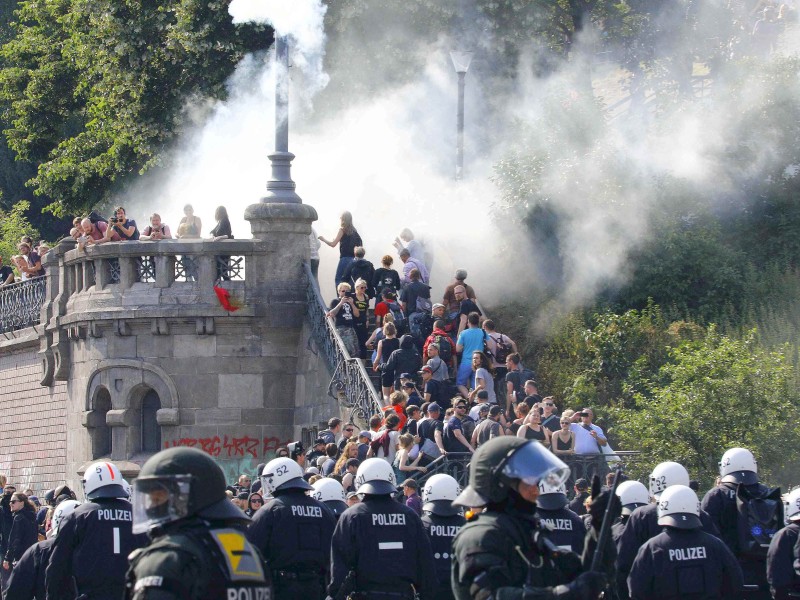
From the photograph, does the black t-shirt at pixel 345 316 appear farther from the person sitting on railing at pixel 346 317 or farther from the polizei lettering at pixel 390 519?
the polizei lettering at pixel 390 519

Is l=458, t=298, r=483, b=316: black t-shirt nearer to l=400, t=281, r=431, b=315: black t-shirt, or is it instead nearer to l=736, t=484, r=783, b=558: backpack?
l=400, t=281, r=431, b=315: black t-shirt

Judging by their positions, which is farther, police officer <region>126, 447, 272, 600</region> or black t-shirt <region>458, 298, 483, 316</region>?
black t-shirt <region>458, 298, 483, 316</region>

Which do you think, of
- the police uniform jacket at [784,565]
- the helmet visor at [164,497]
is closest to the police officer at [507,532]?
the helmet visor at [164,497]

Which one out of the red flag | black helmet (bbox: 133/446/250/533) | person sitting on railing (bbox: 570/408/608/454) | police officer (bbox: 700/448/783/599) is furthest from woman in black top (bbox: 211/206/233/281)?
black helmet (bbox: 133/446/250/533)

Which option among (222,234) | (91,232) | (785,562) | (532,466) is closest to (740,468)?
(785,562)

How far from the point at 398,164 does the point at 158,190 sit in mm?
5563

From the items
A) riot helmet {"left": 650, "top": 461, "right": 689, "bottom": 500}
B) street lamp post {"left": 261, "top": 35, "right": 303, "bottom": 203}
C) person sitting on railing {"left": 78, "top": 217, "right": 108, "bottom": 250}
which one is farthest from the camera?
person sitting on railing {"left": 78, "top": 217, "right": 108, "bottom": 250}

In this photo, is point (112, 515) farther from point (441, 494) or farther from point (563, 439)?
point (563, 439)

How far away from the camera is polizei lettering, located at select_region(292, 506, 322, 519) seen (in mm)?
10977

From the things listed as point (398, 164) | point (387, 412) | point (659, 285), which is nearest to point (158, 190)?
point (398, 164)

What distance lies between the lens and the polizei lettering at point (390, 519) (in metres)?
10.6

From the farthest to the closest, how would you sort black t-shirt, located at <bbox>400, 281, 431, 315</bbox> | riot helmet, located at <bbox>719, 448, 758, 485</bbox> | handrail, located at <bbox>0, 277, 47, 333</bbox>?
handrail, located at <bbox>0, 277, 47, 333</bbox>
black t-shirt, located at <bbox>400, 281, 431, 315</bbox>
riot helmet, located at <bbox>719, 448, 758, 485</bbox>

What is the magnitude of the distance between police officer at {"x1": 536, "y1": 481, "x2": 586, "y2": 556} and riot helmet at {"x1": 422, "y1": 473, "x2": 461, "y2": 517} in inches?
35.0

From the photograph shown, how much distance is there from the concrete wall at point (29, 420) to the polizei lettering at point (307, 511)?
16.8 meters
